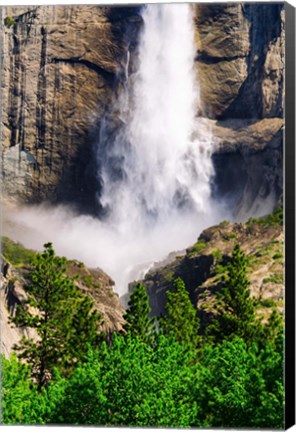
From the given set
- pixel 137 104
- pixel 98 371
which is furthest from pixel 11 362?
pixel 137 104

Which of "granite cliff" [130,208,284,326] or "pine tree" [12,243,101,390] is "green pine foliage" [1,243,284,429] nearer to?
"pine tree" [12,243,101,390]

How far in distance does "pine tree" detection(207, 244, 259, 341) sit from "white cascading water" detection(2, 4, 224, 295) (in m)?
1.06

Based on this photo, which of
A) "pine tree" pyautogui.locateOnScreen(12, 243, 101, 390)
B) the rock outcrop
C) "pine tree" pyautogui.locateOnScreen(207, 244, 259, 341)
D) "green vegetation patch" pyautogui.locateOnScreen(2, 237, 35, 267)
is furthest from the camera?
"pine tree" pyautogui.locateOnScreen(12, 243, 101, 390)

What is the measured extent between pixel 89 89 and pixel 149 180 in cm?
237

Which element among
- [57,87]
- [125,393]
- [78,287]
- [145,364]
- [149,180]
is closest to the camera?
[125,393]

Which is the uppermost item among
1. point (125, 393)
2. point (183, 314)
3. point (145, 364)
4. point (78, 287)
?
point (78, 287)

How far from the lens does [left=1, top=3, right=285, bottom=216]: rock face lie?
2878 centimetres

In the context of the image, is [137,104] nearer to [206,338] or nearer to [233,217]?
[233,217]

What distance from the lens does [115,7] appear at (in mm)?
28688

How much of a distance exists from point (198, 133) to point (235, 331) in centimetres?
430

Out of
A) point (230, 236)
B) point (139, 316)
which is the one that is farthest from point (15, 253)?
point (230, 236)

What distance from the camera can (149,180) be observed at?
29.2 metres

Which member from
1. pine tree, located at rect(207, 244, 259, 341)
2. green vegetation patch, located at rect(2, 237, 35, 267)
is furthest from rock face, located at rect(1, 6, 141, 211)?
pine tree, located at rect(207, 244, 259, 341)

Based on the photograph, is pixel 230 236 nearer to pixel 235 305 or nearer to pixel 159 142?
pixel 235 305
